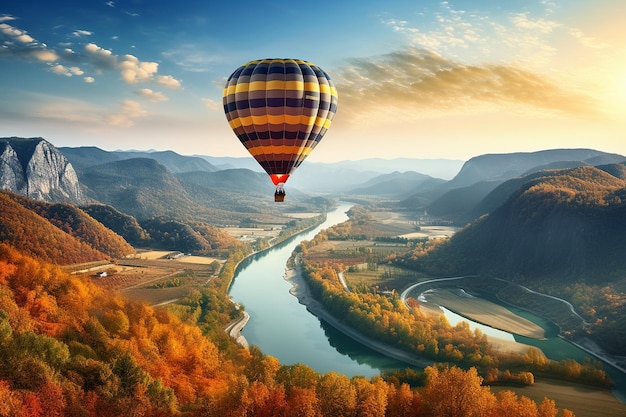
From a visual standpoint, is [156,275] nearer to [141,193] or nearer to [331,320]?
[331,320]

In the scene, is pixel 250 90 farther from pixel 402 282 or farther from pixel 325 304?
pixel 402 282

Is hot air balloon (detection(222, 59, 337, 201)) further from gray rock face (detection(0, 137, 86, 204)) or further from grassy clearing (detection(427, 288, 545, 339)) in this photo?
gray rock face (detection(0, 137, 86, 204))

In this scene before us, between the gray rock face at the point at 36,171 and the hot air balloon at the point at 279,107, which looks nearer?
the hot air balloon at the point at 279,107

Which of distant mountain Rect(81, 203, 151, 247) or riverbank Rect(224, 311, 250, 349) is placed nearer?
riverbank Rect(224, 311, 250, 349)

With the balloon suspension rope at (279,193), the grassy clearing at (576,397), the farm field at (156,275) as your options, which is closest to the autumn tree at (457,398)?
the grassy clearing at (576,397)

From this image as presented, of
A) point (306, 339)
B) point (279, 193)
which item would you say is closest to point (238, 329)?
point (306, 339)

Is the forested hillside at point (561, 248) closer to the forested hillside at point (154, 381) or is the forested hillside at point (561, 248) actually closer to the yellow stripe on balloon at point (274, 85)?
the forested hillside at point (154, 381)

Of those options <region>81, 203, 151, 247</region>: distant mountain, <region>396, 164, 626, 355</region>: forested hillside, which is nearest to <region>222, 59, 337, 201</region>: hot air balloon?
<region>396, 164, 626, 355</region>: forested hillside
